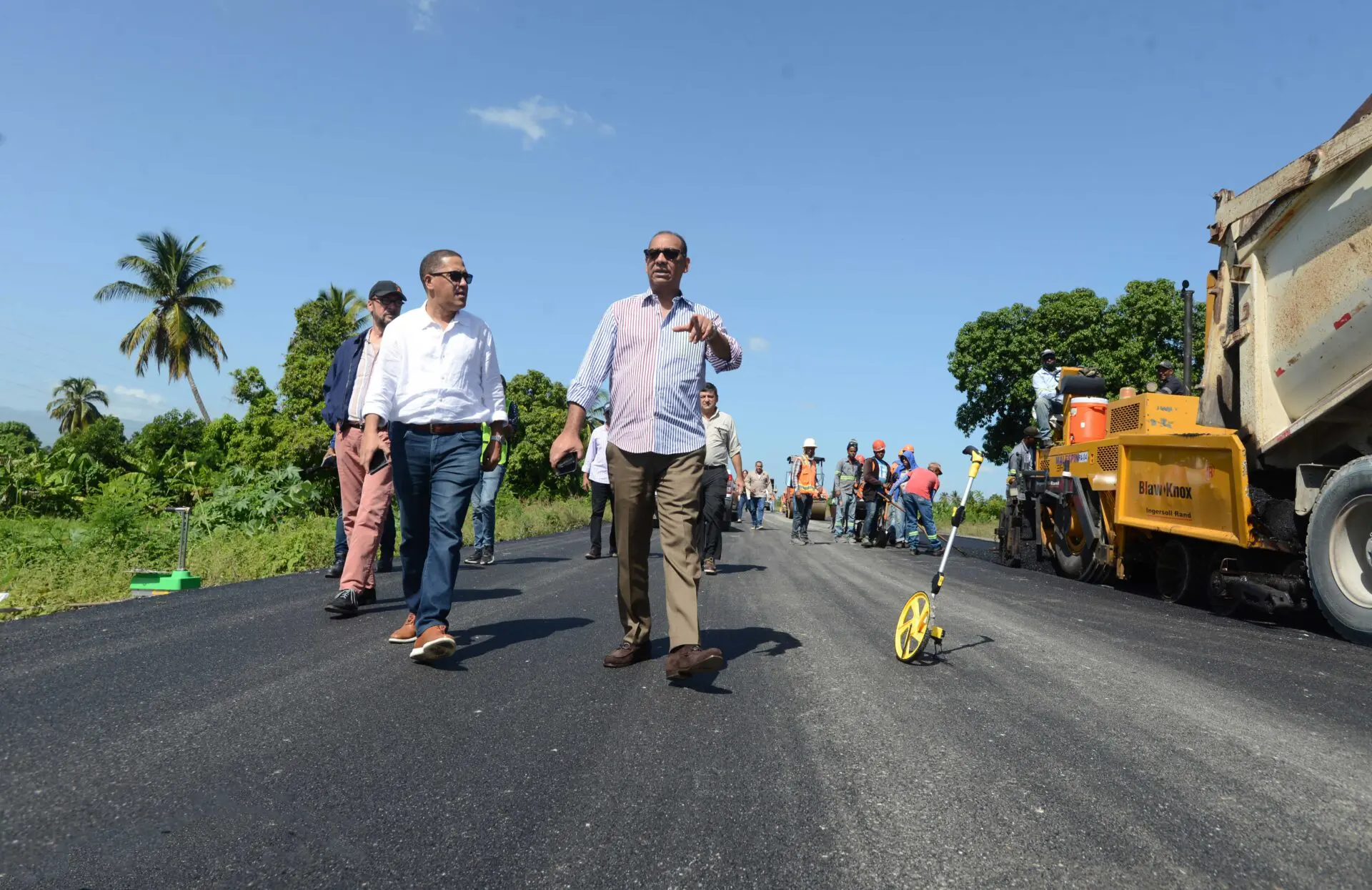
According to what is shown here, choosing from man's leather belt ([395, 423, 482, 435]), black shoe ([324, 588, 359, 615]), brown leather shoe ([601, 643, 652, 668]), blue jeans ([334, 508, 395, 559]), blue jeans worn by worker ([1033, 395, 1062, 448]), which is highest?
blue jeans worn by worker ([1033, 395, 1062, 448])

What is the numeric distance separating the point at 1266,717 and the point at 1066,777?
1.52 m

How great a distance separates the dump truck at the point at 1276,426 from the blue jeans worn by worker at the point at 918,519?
6.64 metres

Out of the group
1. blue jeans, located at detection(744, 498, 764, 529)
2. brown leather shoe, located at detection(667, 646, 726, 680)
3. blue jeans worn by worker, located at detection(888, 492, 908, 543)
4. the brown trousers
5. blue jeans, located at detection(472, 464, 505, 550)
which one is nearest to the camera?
brown leather shoe, located at detection(667, 646, 726, 680)

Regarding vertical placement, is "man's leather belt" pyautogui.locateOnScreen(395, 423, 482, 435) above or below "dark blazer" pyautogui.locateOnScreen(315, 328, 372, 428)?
below

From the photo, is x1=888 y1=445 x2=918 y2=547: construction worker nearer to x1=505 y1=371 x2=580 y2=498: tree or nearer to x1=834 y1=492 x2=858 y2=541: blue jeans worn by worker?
x1=834 y1=492 x2=858 y2=541: blue jeans worn by worker

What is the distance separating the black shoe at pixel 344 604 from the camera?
19.2 ft

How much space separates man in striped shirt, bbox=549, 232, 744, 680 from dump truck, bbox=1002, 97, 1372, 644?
15.0 feet

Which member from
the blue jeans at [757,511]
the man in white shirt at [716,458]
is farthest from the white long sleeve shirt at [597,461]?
the blue jeans at [757,511]

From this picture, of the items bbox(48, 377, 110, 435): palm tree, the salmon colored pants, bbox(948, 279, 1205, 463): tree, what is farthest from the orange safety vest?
bbox(48, 377, 110, 435): palm tree

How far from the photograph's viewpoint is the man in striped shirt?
14.5 ft

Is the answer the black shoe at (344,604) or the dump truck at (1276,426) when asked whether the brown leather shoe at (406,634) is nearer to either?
the black shoe at (344,604)

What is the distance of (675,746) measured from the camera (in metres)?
Answer: 3.24

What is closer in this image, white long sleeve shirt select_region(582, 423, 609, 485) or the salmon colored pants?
the salmon colored pants

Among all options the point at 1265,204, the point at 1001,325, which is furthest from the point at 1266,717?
the point at 1001,325
